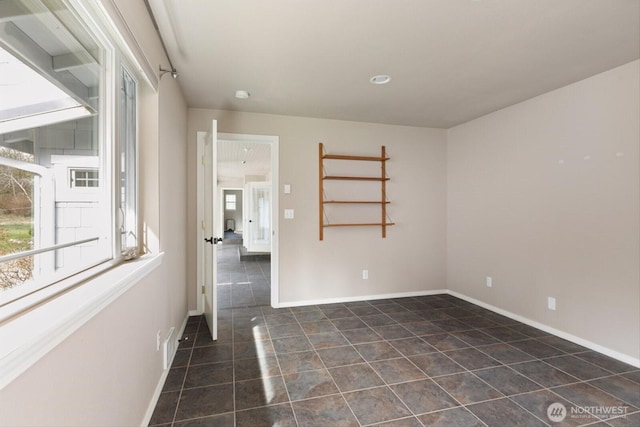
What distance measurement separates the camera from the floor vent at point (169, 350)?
7.09 ft

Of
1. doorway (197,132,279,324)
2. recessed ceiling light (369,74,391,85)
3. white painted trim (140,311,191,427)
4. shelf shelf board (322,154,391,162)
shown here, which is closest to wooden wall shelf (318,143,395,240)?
shelf shelf board (322,154,391,162)

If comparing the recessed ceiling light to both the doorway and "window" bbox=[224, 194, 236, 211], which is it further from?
"window" bbox=[224, 194, 236, 211]

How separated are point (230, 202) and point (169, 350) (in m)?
13.0

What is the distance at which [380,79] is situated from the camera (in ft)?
8.97

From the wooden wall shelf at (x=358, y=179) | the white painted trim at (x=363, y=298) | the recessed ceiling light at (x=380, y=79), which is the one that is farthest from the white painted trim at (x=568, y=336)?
the recessed ceiling light at (x=380, y=79)

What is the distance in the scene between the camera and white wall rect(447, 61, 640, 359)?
2434mm

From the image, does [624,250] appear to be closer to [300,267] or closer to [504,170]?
[504,170]

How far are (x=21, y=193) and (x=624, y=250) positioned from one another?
12.1 ft

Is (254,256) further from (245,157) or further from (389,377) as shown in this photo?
(389,377)

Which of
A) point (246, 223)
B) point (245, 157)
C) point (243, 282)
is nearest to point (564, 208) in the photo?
point (243, 282)

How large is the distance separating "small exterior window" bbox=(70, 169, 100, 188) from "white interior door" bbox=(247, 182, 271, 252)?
6.72 meters

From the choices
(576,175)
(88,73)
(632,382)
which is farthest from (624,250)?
(88,73)

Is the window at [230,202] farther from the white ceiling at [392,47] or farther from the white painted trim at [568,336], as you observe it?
the white painted trim at [568,336]

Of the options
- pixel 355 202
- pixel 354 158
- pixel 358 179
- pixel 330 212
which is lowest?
pixel 330 212
